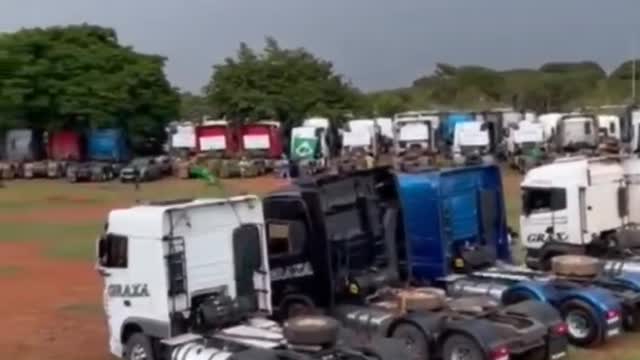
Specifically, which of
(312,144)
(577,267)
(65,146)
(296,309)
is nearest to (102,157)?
(65,146)

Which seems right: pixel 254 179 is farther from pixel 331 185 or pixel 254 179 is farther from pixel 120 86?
pixel 331 185

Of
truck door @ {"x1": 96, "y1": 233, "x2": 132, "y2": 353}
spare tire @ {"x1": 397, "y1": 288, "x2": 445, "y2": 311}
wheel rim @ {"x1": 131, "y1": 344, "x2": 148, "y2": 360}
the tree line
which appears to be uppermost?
the tree line

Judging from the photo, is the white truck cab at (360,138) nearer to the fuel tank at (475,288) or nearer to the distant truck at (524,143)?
the distant truck at (524,143)

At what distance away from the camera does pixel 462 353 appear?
45.5ft

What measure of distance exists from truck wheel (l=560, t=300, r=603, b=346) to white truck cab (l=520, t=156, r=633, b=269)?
162 inches

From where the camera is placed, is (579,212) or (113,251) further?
(579,212)

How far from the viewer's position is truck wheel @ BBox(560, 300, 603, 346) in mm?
15848

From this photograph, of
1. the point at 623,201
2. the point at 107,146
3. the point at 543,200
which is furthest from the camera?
the point at 107,146

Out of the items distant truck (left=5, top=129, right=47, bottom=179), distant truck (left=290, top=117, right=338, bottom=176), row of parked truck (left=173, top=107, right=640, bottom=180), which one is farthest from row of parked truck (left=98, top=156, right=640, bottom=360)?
distant truck (left=5, top=129, right=47, bottom=179)

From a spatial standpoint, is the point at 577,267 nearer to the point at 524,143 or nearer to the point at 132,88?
the point at 524,143

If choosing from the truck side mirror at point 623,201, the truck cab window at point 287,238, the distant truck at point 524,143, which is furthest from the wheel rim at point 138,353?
the distant truck at point 524,143

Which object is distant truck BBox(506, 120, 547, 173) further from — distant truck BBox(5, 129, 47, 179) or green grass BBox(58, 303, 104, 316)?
green grass BBox(58, 303, 104, 316)

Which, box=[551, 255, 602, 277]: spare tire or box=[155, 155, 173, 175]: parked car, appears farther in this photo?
box=[155, 155, 173, 175]: parked car

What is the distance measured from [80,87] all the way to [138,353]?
1768 inches
